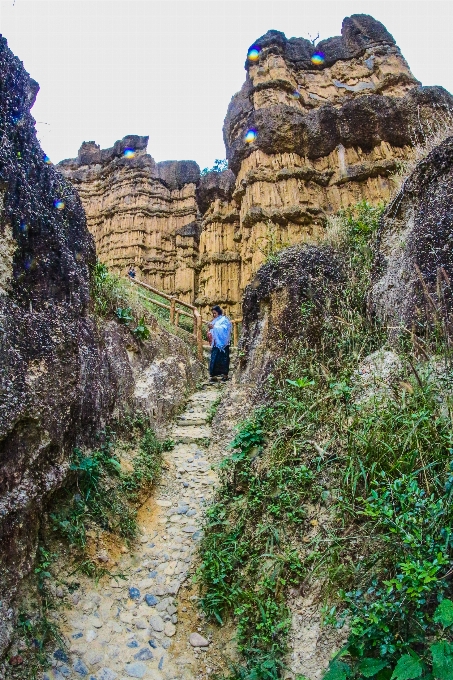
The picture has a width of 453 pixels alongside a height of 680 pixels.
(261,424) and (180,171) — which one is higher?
(180,171)

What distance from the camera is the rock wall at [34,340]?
2957 mm

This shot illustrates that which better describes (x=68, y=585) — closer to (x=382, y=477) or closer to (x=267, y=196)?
(x=382, y=477)

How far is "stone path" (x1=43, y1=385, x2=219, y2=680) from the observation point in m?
2.91

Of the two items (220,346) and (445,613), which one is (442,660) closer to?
(445,613)

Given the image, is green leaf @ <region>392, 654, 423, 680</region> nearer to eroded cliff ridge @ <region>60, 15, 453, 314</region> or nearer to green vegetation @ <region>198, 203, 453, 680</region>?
green vegetation @ <region>198, 203, 453, 680</region>

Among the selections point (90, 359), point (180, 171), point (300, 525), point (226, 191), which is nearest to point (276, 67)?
point (226, 191)

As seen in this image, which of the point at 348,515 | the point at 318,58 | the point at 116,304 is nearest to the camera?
the point at 348,515

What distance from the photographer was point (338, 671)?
2.08 meters

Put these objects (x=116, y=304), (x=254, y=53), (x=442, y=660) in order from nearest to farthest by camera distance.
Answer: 1. (x=442, y=660)
2. (x=116, y=304)
3. (x=254, y=53)

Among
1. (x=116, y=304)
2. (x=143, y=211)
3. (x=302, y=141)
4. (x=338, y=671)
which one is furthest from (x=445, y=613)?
(x=143, y=211)

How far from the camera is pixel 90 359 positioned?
4.38m

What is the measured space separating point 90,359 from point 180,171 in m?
24.5

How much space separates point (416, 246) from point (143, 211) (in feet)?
74.6

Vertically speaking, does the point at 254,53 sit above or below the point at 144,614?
above
